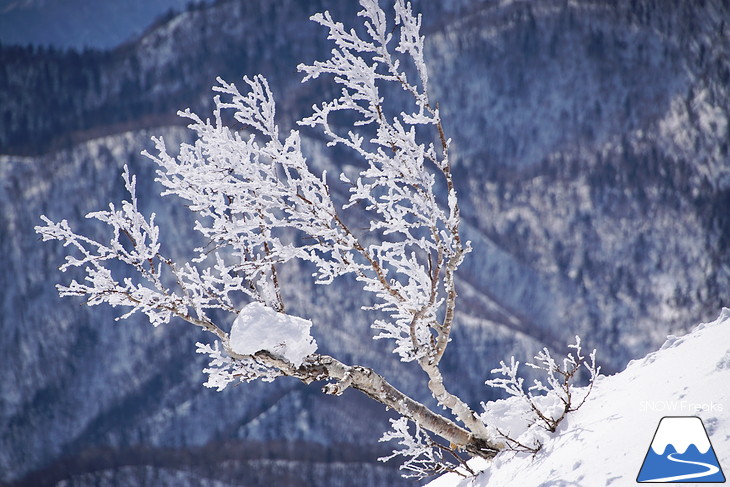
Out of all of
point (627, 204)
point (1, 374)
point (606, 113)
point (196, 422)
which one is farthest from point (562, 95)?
point (1, 374)

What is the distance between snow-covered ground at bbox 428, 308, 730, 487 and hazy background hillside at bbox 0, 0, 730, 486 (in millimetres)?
9080

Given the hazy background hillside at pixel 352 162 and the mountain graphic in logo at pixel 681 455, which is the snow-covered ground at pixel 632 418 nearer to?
the mountain graphic in logo at pixel 681 455

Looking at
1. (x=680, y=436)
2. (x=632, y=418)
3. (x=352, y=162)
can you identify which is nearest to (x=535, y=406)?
(x=632, y=418)

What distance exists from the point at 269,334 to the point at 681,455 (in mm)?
2036

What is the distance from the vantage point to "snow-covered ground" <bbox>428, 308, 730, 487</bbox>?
98.5 inches

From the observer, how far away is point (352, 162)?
14305 mm

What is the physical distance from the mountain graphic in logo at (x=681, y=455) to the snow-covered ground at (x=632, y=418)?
29 millimetres

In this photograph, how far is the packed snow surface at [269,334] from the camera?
121 inches

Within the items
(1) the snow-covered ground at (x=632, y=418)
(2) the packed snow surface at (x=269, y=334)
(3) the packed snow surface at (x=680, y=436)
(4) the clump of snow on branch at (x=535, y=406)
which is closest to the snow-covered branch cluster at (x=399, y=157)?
(2) the packed snow surface at (x=269, y=334)

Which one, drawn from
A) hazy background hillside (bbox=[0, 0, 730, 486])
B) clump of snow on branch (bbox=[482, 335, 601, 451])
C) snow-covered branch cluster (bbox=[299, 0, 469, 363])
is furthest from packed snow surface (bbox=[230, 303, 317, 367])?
hazy background hillside (bbox=[0, 0, 730, 486])

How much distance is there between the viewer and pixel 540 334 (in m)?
12.7

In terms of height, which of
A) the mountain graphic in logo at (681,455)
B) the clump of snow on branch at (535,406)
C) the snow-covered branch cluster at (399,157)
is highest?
the snow-covered branch cluster at (399,157)

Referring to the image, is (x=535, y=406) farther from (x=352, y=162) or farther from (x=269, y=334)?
(x=352, y=162)

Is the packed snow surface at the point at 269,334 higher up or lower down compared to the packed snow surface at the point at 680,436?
higher up
